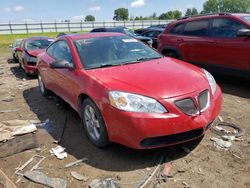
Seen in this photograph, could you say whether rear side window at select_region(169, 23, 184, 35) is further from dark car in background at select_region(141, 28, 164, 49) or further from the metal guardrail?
the metal guardrail

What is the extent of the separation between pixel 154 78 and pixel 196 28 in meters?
4.42

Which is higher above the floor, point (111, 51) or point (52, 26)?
point (111, 51)

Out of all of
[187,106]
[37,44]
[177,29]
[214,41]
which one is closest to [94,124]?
[187,106]

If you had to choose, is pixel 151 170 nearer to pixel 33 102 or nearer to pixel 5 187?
pixel 5 187

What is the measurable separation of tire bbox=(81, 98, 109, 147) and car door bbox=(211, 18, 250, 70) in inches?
158

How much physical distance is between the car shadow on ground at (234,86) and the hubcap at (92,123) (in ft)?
12.1

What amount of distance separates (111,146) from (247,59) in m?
3.95

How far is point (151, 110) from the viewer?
3561 mm

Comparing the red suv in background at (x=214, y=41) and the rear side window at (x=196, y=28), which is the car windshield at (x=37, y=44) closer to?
the red suv in background at (x=214, y=41)

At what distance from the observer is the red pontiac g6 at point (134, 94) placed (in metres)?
3.56

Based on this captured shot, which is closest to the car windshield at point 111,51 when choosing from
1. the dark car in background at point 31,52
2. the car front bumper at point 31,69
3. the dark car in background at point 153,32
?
the car front bumper at point 31,69

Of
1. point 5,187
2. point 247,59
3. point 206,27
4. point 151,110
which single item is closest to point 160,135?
point 151,110

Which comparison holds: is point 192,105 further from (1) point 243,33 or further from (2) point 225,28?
(2) point 225,28

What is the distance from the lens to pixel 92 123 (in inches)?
170
